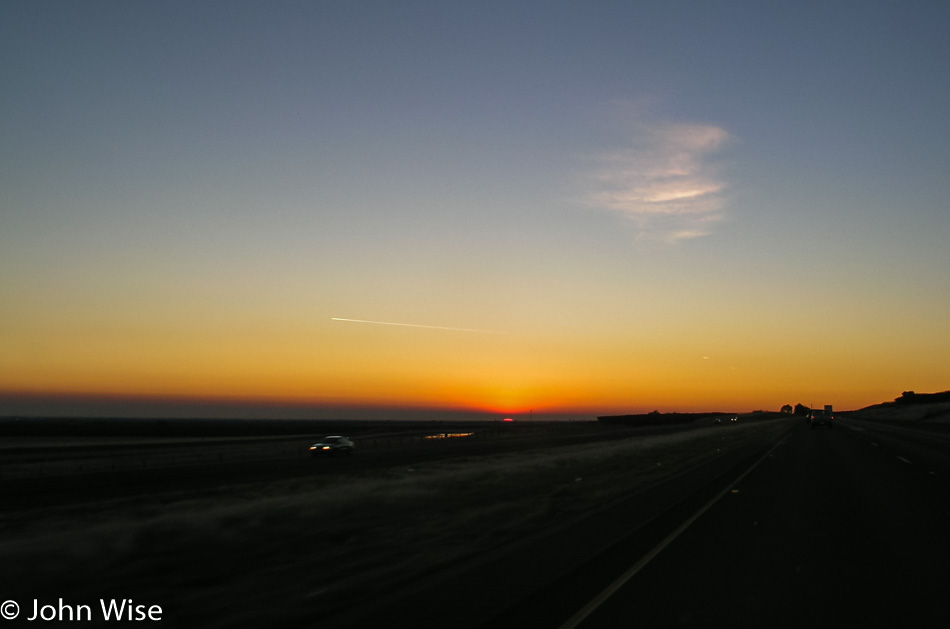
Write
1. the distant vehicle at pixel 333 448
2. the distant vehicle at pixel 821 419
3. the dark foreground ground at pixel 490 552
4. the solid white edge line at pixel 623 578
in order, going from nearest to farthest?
the solid white edge line at pixel 623 578 → the dark foreground ground at pixel 490 552 → the distant vehicle at pixel 333 448 → the distant vehicle at pixel 821 419

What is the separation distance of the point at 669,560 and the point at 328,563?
181 inches

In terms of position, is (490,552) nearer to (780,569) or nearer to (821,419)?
(780,569)

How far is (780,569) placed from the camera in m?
9.23

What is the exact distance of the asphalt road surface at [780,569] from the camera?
7.07m

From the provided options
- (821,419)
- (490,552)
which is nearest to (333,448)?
(490,552)

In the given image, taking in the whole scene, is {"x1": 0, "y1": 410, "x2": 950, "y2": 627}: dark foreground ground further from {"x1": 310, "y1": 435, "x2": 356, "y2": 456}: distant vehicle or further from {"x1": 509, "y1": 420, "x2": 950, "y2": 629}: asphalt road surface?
{"x1": 310, "y1": 435, "x2": 356, "y2": 456}: distant vehicle

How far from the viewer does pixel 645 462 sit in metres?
31.3

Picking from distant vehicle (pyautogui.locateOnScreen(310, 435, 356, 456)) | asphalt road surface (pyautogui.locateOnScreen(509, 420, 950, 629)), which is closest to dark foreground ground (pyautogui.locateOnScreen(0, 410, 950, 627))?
asphalt road surface (pyautogui.locateOnScreen(509, 420, 950, 629))

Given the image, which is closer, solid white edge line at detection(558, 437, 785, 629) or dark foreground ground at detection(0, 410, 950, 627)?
solid white edge line at detection(558, 437, 785, 629)

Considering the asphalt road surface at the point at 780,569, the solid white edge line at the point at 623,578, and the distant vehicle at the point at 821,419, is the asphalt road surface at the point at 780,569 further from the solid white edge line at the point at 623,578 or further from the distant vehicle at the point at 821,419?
the distant vehicle at the point at 821,419

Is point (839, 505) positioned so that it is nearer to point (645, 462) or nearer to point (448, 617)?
point (448, 617)

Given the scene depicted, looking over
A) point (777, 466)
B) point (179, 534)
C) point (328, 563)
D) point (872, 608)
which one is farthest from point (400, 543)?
point (777, 466)

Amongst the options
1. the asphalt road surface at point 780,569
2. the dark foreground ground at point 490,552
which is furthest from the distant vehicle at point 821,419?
the asphalt road surface at point 780,569

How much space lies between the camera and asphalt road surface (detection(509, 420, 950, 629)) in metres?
7.07
